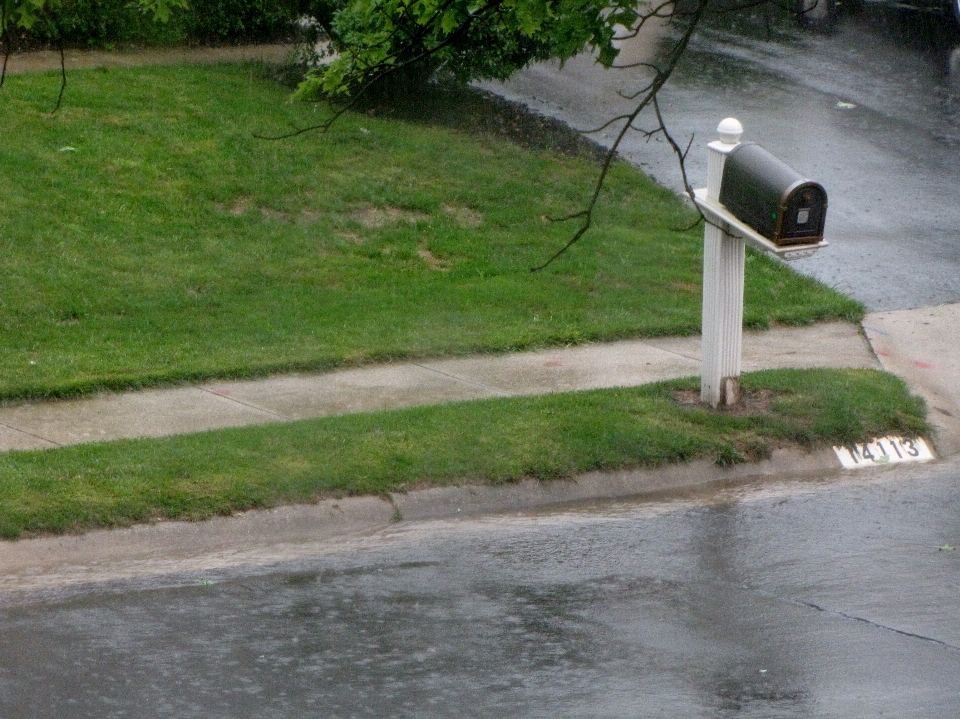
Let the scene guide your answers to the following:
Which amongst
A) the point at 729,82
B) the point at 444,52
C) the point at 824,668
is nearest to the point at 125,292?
the point at 444,52

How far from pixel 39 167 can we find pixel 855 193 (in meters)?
8.38

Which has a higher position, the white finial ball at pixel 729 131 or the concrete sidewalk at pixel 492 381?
the white finial ball at pixel 729 131

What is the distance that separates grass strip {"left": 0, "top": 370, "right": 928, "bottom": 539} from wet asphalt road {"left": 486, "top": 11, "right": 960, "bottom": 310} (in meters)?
3.09

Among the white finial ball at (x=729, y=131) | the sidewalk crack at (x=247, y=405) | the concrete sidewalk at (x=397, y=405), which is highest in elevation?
the white finial ball at (x=729, y=131)

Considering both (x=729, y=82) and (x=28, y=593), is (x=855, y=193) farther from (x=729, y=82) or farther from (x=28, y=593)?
(x=28, y=593)

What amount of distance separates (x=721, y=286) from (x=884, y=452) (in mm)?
1482

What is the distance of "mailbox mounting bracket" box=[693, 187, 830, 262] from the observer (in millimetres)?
7945

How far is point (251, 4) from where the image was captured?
16.2 m

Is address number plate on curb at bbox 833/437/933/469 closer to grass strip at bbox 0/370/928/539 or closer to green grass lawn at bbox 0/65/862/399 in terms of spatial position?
grass strip at bbox 0/370/928/539

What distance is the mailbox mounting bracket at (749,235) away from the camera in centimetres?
795

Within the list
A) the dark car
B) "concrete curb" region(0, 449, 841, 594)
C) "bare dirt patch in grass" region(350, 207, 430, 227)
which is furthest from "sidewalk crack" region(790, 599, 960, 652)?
the dark car

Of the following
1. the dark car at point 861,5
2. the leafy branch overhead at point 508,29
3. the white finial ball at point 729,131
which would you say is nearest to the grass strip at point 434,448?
the leafy branch overhead at point 508,29

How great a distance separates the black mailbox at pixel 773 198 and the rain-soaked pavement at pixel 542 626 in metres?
1.67

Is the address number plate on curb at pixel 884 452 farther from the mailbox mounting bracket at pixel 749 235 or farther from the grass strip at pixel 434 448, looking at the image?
the mailbox mounting bracket at pixel 749 235
